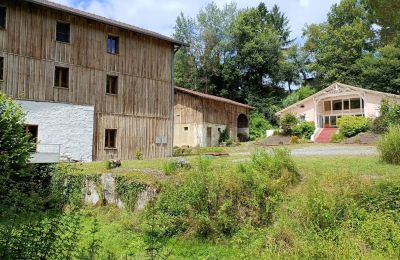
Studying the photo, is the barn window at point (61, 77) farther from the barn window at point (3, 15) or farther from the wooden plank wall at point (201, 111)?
the wooden plank wall at point (201, 111)

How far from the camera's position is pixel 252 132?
4356cm

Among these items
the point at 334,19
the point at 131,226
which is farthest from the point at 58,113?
the point at 334,19

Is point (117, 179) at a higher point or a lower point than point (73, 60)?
lower

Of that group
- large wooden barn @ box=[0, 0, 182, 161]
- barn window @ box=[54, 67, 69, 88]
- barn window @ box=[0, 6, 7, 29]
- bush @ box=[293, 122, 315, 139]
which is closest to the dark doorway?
bush @ box=[293, 122, 315, 139]

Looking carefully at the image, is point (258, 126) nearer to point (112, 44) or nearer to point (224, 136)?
point (224, 136)

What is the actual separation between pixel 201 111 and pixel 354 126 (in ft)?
44.0

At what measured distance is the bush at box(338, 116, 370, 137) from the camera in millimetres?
30234

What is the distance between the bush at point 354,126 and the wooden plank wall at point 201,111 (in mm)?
→ 11536

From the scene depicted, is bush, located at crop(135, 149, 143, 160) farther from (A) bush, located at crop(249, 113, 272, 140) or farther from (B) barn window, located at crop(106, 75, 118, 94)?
(A) bush, located at crop(249, 113, 272, 140)

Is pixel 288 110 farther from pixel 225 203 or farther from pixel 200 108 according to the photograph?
pixel 225 203

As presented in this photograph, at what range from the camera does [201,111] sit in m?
35.6

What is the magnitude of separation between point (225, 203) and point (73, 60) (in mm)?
15142

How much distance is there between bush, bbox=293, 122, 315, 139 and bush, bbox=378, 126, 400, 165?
2311 centimetres

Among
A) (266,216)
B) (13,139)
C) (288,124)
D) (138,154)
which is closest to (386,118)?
(288,124)
